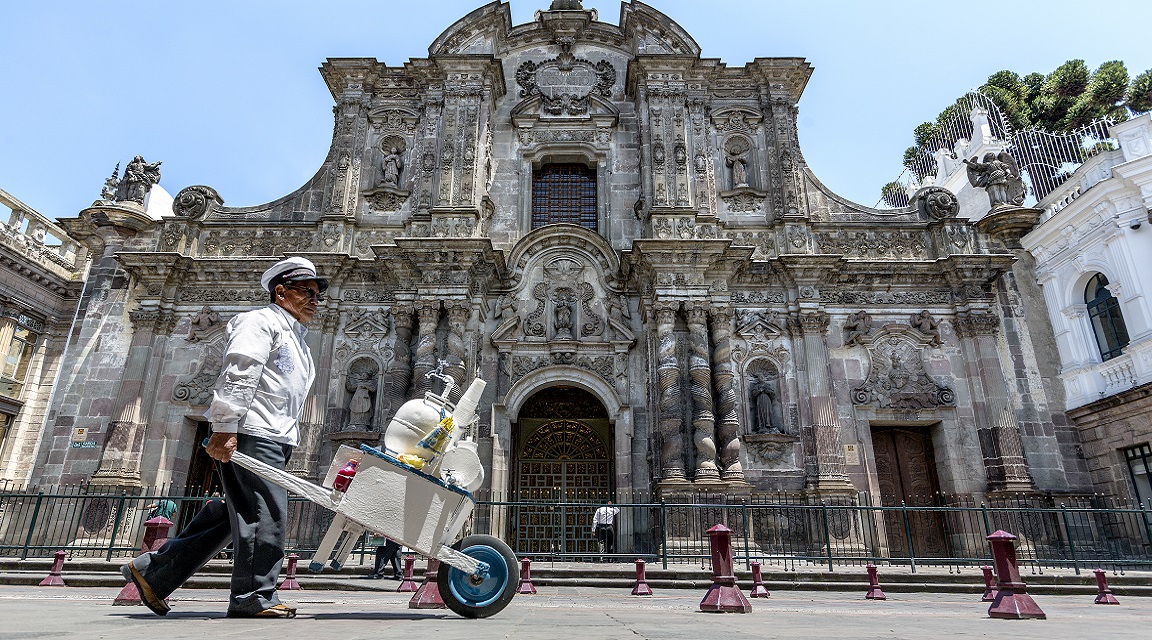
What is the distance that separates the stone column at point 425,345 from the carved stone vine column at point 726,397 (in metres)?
5.86

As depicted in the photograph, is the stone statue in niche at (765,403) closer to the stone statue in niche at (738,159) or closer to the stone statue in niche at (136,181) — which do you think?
the stone statue in niche at (738,159)

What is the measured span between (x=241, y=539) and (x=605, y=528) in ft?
30.5

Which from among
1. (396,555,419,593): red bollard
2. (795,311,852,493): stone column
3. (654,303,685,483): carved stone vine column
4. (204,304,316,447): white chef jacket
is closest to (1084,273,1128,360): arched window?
(795,311,852,493): stone column

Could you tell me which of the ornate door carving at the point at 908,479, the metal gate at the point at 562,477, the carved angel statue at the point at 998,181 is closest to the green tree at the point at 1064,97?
the carved angel statue at the point at 998,181

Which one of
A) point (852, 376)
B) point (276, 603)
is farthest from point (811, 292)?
point (276, 603)

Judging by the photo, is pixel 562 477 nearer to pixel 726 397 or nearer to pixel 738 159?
pixel 726 397

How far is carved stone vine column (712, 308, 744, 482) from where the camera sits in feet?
41.2

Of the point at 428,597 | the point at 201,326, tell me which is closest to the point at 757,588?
the point at 428,597

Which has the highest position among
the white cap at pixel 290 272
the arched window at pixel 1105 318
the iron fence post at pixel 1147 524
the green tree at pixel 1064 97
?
Answer: the green tree at pixel 1064 97

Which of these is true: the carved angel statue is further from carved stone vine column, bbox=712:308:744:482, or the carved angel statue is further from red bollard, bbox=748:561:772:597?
red bollard, bbox=748:561:772:597

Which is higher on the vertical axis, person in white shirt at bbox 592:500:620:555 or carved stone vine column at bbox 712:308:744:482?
carved stone vine column at bbox 712:308:744:482

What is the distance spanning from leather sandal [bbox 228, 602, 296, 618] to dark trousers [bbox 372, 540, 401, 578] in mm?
5762

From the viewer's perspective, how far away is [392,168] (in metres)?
15.9

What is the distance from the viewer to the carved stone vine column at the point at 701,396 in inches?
489
